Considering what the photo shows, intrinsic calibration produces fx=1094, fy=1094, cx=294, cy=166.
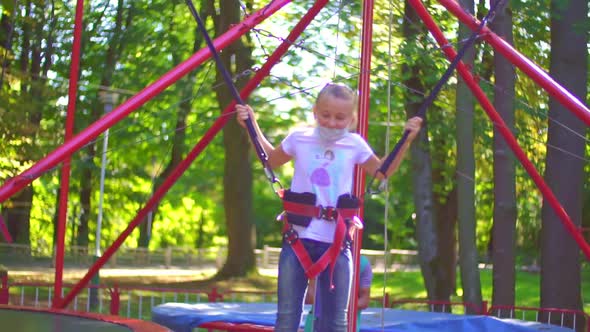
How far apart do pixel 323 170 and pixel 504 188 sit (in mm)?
5733

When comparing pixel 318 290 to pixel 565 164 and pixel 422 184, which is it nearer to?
pixel 565 164

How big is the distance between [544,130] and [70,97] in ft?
27.7

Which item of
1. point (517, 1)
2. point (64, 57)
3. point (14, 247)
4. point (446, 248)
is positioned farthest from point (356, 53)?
point (14, 247)

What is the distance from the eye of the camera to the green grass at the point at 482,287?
2180 cm

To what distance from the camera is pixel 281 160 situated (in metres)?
4.79

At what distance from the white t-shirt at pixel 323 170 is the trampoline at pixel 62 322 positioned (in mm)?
951

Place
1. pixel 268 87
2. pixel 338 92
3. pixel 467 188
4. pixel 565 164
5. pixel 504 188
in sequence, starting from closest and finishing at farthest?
pixel 338 92 < pixel 565 164 < pixel 504 188 < pixel 467 188 < pixel 268 87

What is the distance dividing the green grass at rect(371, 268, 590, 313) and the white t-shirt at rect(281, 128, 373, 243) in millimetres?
15289

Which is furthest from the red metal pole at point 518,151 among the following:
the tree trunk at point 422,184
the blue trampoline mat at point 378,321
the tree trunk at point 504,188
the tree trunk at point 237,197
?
the tree trunk at point 237,197

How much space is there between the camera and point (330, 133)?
15.0 ft

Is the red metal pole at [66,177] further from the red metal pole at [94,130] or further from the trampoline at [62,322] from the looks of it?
the red metal pole at [94,130]

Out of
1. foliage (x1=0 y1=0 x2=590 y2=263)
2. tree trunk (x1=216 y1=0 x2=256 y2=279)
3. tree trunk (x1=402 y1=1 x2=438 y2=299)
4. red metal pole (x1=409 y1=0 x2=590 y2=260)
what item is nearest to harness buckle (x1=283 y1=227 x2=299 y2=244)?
red metal pole (x1=409 y1=0 x2=590 y2=260)

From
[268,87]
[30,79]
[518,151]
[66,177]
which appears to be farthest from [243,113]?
[30,79]

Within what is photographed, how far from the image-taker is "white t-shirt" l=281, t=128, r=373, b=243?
4543mm
